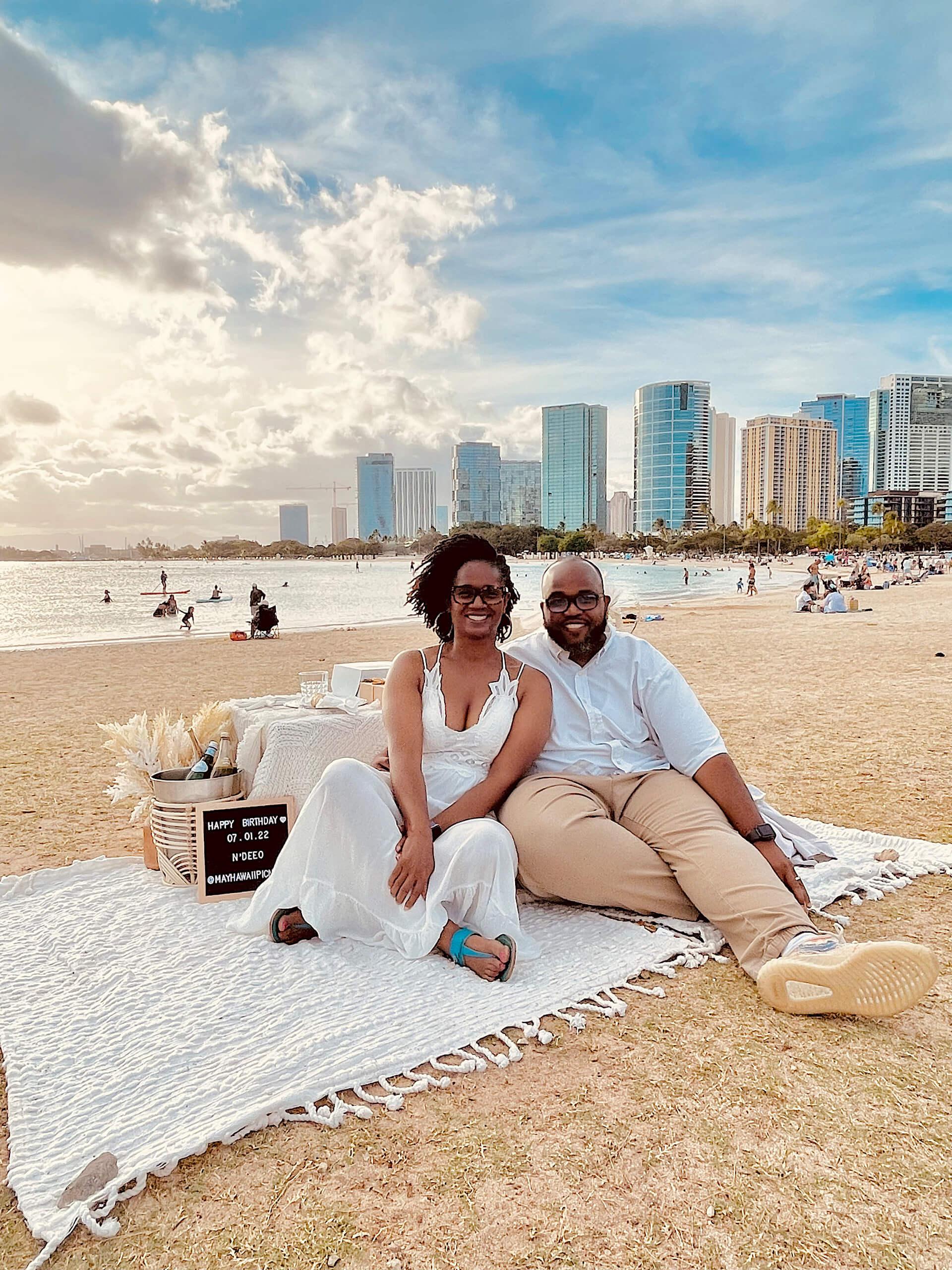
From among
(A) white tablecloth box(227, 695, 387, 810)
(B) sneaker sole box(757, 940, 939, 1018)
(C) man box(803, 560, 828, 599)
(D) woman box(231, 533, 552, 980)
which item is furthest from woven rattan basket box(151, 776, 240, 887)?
(C) man box(803, 560, 828, 599)

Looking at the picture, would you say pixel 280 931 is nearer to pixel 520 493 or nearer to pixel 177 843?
pixel 177 843

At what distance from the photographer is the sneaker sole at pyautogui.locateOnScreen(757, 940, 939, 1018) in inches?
99.6

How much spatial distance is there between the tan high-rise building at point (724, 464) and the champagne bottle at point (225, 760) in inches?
6463

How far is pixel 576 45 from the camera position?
50.0ft

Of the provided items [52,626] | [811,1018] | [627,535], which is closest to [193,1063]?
[811,1018]

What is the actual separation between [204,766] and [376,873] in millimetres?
1299

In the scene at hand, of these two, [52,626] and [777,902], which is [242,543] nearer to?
[52,626]

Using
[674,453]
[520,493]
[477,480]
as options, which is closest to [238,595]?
[477,480]

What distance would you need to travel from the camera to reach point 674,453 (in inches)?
4975

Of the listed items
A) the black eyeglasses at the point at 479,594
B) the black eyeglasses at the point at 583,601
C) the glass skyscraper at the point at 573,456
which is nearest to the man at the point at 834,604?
the black eyeglasses at the point at 583,601

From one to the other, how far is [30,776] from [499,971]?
4652mm

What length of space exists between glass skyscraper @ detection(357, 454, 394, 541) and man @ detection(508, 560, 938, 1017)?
11782 cm

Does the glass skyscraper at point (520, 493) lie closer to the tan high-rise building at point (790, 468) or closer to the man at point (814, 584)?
the man at point (814, 584)

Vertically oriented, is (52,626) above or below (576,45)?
below
